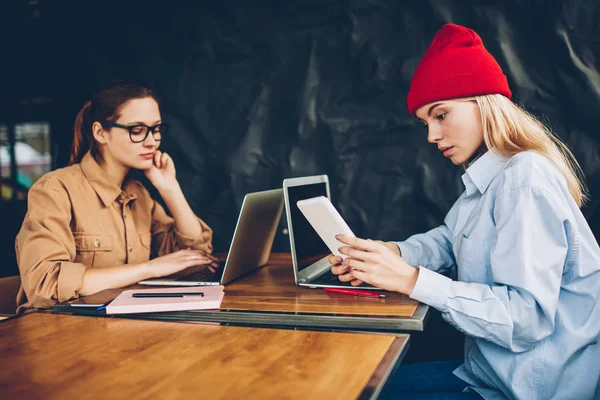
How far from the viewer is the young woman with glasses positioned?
1848 millimetres

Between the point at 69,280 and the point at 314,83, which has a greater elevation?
the point at 314,83

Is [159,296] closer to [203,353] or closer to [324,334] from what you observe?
[203,353]

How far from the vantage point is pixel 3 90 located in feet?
14.7

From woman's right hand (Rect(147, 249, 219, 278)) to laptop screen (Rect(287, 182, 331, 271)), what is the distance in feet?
1.24

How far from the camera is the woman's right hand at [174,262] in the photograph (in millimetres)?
1992

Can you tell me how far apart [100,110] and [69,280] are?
2.83 feet

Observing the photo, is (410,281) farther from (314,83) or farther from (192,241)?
(314,83)

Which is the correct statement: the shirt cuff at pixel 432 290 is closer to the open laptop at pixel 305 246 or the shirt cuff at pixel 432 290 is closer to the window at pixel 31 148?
the open laptop at pixel 305 246

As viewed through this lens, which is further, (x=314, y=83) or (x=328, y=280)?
(x=314, y=83)

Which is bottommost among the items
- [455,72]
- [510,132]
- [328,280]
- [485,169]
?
[328,280]

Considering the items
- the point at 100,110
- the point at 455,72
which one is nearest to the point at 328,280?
the point at 455,72

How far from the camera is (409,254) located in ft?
6.59

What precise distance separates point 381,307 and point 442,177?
1.38 meters

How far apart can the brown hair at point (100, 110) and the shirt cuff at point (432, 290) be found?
1.49 m
